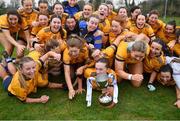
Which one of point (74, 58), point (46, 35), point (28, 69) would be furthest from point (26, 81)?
point (46, 35)

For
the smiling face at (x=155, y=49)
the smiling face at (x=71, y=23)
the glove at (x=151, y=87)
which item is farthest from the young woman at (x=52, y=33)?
the glove at (x=151, y=87)

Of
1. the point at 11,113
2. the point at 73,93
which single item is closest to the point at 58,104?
the point at 73,93

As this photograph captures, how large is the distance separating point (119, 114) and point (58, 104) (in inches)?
43.0

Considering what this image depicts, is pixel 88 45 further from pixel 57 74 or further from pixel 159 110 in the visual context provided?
pixel 159 110

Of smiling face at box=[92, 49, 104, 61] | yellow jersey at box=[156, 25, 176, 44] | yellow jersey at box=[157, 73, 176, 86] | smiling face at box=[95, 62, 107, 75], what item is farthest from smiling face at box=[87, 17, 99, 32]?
yellow jersey at box=[156, 25, 176, 44]

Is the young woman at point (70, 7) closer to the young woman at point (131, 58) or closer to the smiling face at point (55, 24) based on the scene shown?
the smiling face at point (55, 24)

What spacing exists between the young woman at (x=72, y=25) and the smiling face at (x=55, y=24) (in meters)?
0.34

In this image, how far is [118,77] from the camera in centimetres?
587

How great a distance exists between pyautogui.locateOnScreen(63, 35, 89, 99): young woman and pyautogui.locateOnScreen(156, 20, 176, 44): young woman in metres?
2.30

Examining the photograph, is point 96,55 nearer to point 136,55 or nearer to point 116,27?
point 136,55

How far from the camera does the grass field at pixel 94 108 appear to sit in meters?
4.86

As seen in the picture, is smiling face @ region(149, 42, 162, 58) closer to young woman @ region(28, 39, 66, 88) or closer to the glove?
the glove

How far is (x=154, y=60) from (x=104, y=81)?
3.91ft

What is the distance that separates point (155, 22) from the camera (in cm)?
738
